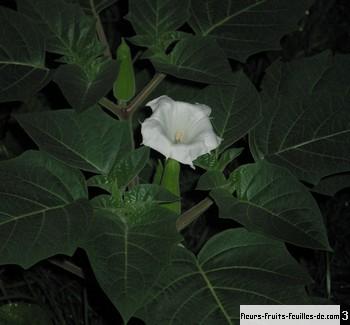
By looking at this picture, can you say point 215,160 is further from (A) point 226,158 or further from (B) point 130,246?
(B) point 130,246

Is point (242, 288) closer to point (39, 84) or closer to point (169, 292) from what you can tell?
point (169, 292)

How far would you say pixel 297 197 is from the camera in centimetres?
76

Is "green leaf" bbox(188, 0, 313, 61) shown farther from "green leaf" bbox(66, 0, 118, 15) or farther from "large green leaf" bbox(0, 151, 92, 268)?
"large green leaf" bbox(0, 151, 92, 268)

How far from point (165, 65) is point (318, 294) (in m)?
0.58

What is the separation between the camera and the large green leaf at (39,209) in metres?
0.70

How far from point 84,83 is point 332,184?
1.21ft

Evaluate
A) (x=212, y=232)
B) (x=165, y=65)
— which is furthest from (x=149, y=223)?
(x=212, y=232)

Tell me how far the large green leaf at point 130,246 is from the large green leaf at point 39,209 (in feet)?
0.08

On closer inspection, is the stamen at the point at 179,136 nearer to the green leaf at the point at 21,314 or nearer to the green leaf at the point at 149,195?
the green leaf at the point at 149,195

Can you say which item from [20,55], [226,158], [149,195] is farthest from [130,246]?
[20,55]

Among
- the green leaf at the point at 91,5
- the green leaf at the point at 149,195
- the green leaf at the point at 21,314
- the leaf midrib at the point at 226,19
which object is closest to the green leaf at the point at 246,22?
the leaf midrib at the point at 226,19

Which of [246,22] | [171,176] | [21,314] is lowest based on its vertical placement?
[21,314]

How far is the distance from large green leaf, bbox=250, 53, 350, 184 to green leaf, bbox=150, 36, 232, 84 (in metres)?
0.10

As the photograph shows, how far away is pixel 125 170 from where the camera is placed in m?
0.79
